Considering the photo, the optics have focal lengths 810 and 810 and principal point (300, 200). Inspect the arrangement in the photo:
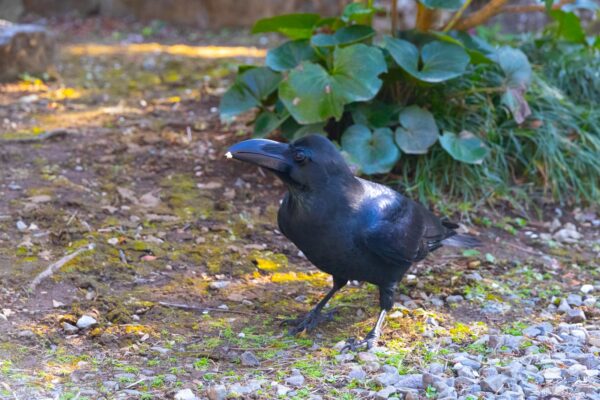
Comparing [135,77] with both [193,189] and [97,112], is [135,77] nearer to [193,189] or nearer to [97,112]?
[97,112]

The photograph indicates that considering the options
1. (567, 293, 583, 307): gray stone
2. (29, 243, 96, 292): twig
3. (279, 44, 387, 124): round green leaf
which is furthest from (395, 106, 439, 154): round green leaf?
(29, 243, 96, 292): twig

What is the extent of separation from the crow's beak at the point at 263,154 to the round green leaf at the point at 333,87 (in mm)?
1616

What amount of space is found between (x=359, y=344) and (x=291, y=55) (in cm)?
246

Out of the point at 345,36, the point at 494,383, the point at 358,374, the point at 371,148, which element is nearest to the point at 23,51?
the point at 345,36

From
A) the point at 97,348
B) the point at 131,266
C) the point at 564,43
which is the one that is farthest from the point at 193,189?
the point at 564,43

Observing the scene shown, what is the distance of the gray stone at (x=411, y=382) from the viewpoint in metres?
3.08

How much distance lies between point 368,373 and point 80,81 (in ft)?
16.4

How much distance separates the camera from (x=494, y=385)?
9.98 feet

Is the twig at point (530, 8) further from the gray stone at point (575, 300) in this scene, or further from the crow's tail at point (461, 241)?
the gray stone at point (575, 300)

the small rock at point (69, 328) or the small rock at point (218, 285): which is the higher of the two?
the small rock at point (69, 328)

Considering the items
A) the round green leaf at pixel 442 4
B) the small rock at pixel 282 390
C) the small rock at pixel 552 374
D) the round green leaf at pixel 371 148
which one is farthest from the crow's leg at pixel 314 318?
the round green leaf at pixel 442 4

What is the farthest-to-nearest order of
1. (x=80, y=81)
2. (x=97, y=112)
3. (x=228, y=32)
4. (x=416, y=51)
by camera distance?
(x=228, y=32), (x=80, y=81), (x=97, y=112), (x=416, y=51)

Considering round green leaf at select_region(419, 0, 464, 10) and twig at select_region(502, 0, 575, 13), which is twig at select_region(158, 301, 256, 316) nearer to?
round green leaf at select_region(419, 0, 464, 10)

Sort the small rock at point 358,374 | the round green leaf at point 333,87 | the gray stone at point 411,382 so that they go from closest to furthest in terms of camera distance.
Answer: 1. the gray stone at point 411,382
2. the small rock at point 358,374
3. the round green leaf at point 333,87
